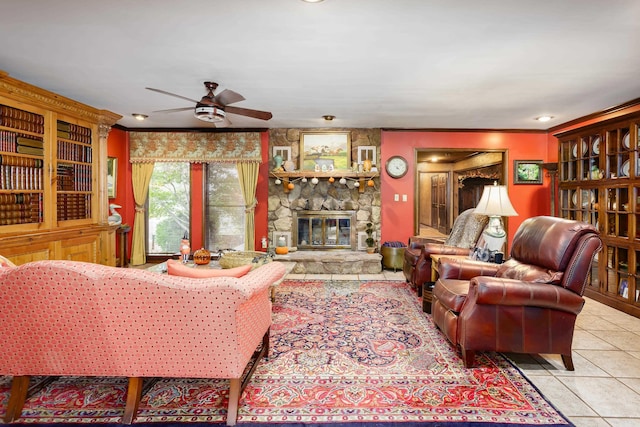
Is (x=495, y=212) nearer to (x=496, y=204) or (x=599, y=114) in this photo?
(x=496, y=204)

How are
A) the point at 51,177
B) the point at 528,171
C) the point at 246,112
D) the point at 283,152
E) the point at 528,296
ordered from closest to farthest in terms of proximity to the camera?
the point at 528,296 < the point at 246,112 < the point at 51,177 < the point at 528,171 < the point at 283,152

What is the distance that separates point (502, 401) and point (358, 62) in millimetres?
2801

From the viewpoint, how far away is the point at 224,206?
253 inches

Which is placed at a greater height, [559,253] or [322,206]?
[322,206]

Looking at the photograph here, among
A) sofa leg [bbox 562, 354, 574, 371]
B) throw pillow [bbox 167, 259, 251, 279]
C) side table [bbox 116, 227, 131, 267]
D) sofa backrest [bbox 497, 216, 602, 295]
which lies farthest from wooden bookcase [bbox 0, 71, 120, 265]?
sofa leg [bbox 562, 354, 574, 371]

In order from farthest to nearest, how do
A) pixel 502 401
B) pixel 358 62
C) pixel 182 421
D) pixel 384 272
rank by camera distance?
1. pixel 384 272
2. pixel 358 62
3. pixel 502 401
4. pixel 182 421

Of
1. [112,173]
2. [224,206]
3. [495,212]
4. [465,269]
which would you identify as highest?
[112,173]

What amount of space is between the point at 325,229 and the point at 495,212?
3131 millimetres

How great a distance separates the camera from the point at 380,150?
6160 mm

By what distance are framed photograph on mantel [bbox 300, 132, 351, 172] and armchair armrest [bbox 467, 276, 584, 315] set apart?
13.2 feet

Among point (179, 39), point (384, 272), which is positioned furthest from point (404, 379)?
point (384, 272)

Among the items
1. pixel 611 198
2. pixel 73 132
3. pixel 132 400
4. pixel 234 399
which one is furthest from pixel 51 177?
pixel 611 198

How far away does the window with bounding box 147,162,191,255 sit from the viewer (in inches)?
253

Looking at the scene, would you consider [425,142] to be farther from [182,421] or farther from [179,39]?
[182,421]
